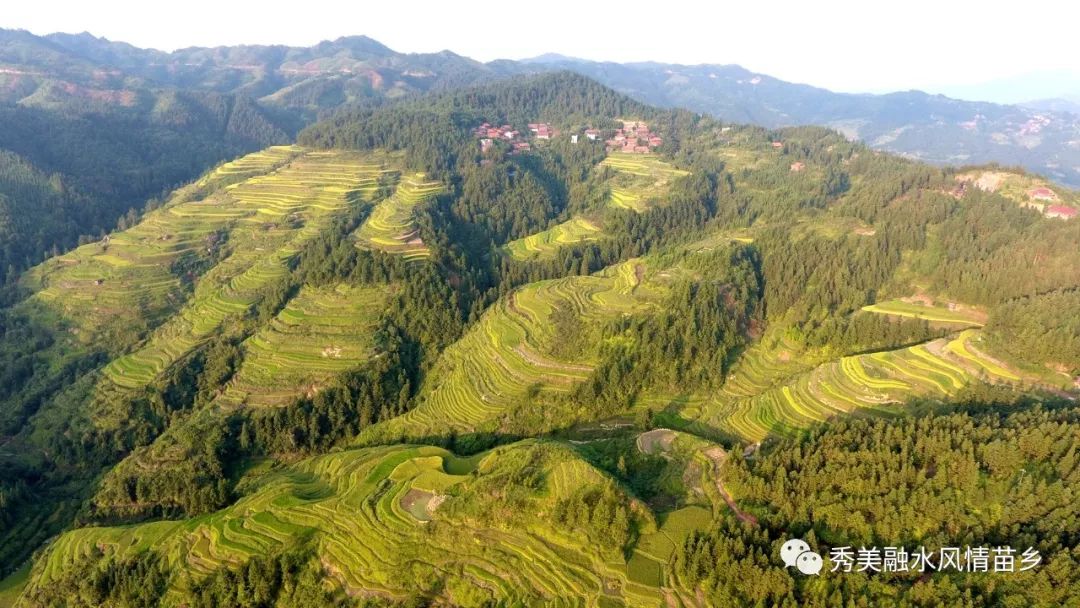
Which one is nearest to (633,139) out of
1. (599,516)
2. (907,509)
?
(599,516)

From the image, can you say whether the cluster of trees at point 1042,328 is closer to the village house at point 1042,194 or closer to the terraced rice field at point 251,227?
the village house at point 1042,194

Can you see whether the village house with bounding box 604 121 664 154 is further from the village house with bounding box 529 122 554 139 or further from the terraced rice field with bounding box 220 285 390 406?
the terraced rice field with bounding box 220 285 390 406

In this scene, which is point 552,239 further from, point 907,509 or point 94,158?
point 94,158

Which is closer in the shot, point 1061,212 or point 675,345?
point 675,345

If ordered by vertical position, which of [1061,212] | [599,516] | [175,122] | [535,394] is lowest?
[535,394]

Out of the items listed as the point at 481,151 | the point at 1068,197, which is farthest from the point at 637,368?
the point at 481,151
